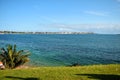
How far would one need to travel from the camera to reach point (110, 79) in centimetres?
1435

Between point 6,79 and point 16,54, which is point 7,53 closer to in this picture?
point 16,54

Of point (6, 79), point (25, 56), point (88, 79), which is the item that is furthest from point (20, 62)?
point (88, 79)

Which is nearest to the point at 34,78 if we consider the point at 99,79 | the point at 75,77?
the point at 75,77

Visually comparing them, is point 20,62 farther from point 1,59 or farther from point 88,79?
point 88,79

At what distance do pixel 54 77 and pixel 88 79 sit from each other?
8.09ft

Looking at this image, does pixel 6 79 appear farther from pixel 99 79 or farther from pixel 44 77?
pixel 99 79

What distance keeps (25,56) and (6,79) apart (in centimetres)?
1532

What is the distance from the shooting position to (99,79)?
14289 mm

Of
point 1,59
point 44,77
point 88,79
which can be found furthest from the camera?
point 1,59

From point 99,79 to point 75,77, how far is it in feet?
5.71

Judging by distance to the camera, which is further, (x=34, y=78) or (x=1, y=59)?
(x=1, y=59)

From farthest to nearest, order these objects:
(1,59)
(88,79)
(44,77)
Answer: (1,59), (44,77), (88,79)

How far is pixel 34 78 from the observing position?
15.0m

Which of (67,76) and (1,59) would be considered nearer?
(67,76)
